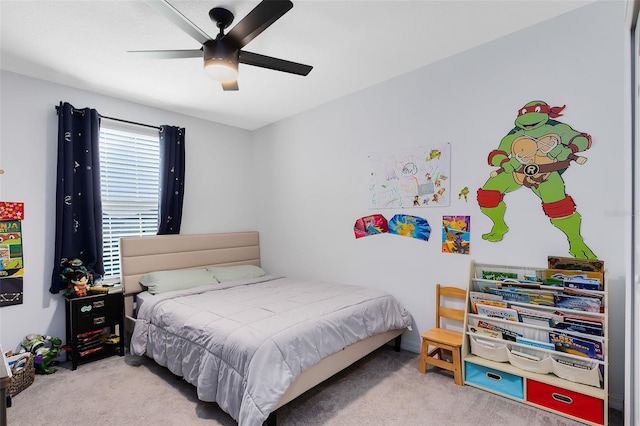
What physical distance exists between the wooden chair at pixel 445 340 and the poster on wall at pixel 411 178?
2.59 ft

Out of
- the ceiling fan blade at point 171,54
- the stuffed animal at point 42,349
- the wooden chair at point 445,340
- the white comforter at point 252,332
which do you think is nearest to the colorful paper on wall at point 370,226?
the white comforter at point 252,332

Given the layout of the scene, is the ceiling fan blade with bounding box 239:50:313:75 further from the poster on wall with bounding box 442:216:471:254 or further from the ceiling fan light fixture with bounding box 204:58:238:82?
the poster on wall with bounding box 442:216:471:254

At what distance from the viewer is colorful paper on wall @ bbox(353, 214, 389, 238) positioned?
3.28m

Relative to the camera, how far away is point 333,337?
2324 mm

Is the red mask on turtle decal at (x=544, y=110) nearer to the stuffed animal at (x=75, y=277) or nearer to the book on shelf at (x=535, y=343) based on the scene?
the book on shelf at (x=535, y=343)

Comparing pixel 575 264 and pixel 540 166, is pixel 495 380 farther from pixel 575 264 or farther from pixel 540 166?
pixel 540 166

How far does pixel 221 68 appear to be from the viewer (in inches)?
82.5

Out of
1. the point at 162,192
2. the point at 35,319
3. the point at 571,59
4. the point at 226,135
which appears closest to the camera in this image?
the point at 571,59

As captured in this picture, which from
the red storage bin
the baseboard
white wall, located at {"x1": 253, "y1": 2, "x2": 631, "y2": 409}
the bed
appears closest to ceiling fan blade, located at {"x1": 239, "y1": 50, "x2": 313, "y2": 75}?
white wall, located at {"x1": 253, "y1": 2, "x2": 631, "y2": 409}

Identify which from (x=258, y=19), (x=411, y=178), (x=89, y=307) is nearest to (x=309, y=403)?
(x=411, y=178)

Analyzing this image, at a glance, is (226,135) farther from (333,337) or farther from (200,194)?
(333,337)

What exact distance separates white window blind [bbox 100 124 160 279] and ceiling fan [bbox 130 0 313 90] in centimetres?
186

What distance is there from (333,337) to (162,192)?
268 cm

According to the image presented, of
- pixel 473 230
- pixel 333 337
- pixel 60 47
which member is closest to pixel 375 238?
pixel 473 230
